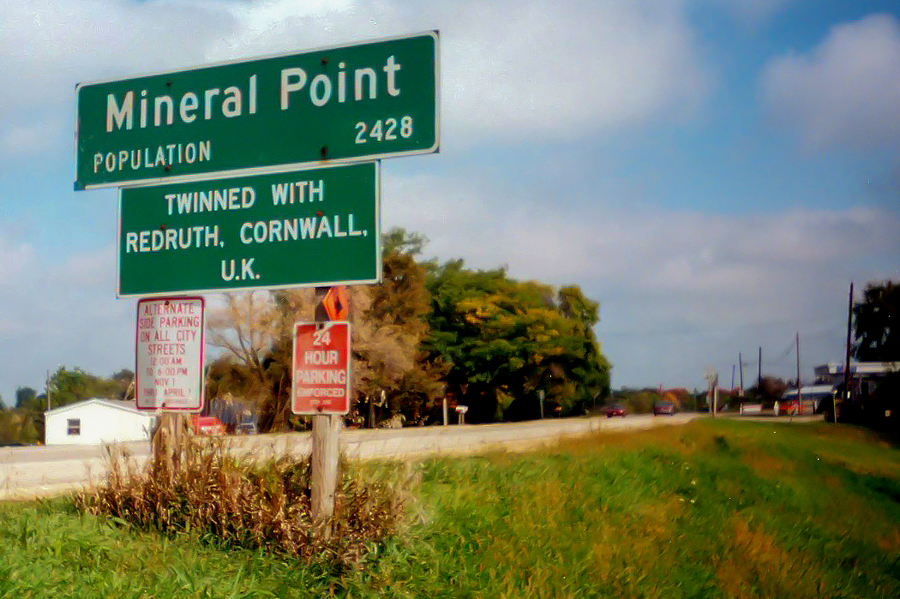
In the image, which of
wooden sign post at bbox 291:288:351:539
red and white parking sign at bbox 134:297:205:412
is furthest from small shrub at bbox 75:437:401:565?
red and white parking sign at bbox 134:297:205:412

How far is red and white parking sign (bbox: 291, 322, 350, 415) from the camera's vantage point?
23.4 feet

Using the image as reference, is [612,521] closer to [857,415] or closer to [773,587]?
[773,587]

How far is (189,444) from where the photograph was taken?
7.49m

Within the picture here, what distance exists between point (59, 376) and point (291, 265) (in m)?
92.3

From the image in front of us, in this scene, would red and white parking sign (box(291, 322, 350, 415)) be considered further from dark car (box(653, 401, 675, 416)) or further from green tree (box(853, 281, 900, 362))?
dark car (box(653, 401, 675, 416))

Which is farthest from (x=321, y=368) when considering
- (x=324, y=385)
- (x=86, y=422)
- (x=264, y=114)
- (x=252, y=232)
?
(x=86, y=422)

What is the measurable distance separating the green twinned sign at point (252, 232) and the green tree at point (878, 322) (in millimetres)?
64817

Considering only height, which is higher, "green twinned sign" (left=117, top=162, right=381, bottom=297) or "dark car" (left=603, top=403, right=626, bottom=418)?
"green twinned sign" (left=117, top=162, right=381, bottom=297)

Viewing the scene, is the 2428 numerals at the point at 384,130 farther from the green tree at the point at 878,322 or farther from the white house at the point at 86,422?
the green tree at the point at 878,322

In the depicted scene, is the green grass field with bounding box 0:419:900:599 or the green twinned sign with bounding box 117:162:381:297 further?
the green twinned sign with bounding box 117:162:381:297

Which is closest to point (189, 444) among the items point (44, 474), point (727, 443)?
point (44, 474)

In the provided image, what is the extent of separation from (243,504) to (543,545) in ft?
8.99

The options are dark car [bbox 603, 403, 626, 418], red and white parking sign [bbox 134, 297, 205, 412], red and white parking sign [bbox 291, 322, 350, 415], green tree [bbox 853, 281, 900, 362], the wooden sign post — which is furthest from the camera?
dark car [bbox 603, 403, 626, 418]

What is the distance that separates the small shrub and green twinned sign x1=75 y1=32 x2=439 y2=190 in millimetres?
2305
